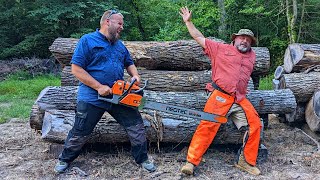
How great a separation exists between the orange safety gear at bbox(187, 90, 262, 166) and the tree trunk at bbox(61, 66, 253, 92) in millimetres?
1226

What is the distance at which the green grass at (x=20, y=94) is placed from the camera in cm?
828

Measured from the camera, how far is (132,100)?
173 inches

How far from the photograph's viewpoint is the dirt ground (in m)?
4.72

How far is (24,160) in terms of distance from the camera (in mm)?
5277

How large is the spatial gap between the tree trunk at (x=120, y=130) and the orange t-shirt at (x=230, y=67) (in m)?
0.69

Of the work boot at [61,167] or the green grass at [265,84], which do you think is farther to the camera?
the green grass at [265,84]

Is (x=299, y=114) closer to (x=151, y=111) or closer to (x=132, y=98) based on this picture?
(x=151, y=111)

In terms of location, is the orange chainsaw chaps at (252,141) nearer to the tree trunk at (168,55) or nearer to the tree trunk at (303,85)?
the tree trunk at (168,55)

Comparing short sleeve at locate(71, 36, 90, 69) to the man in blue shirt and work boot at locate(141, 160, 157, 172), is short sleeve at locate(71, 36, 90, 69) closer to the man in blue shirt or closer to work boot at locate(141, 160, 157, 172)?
the man in blue shirt

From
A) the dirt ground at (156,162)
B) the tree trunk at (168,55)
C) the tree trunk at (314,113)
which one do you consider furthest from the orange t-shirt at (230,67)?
Result: the tree trunk at (314,113)

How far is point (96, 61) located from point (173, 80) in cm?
196

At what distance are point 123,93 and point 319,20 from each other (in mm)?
12571

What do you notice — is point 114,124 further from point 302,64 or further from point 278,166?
point 302,64

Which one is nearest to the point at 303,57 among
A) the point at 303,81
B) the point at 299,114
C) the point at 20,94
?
the point at 303,81
